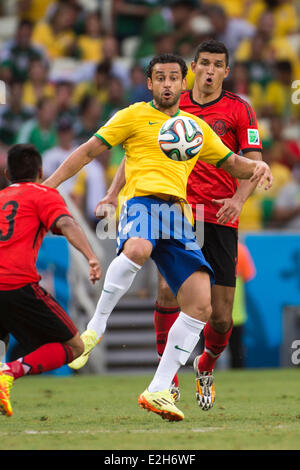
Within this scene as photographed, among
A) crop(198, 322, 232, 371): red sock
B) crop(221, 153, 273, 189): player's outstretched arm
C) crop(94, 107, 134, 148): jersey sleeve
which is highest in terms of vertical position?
crop(94, 107, 134, 148): jersey sleeve

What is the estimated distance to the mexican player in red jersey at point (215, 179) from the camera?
22.3 ft

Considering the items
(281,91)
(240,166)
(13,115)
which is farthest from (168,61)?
(281,91)

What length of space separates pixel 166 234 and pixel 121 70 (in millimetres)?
9284

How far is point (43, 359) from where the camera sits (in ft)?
18.4

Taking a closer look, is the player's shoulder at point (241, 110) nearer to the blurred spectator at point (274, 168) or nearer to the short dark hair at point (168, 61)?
the short dark hair at point (168, 61)

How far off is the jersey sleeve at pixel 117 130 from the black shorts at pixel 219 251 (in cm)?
118

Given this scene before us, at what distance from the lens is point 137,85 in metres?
13.8

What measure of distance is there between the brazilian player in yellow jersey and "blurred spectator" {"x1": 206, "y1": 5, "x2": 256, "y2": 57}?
30.5 feet

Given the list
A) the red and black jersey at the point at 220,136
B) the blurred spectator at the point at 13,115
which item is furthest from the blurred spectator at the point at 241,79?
the red and black jersey at the point at 220,136

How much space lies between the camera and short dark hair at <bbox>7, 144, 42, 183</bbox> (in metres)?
5.64

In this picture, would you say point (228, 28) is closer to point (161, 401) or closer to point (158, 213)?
point (158, 213)

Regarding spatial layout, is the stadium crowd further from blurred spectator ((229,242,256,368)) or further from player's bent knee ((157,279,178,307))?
player's bent knee ((157,279,178,307))

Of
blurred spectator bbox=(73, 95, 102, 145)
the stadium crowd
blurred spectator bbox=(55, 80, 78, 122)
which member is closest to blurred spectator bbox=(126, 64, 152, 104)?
the stadium crowd
